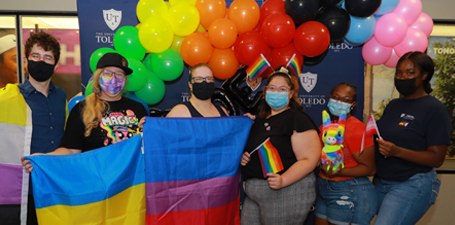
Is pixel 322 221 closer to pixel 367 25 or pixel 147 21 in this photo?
pixel 367 25

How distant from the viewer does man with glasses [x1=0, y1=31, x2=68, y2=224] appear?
2279mm

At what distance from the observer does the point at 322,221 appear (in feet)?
8.36

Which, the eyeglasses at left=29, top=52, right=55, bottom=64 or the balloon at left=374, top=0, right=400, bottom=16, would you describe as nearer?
the eyeglasses at left=29, top=52, right=55, bottom=64

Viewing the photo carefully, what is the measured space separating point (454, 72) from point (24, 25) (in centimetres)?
619

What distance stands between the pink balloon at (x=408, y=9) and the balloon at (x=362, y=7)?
0.42 meters

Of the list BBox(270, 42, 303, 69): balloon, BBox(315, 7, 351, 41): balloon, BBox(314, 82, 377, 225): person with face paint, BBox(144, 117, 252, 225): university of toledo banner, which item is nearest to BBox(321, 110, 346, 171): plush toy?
BBox(314, 82, 377, 225): person with face paint

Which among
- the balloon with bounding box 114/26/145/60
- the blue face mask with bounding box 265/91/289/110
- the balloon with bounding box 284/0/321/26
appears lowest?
the blue face mask with bounding box 265/91/289/110

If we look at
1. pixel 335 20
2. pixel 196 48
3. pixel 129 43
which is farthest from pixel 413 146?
pixel 129 43

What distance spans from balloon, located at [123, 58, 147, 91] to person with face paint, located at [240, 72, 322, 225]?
131 centimetres

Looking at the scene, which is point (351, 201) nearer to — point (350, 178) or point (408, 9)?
point (350, 178)

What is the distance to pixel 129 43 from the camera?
9.93 ft

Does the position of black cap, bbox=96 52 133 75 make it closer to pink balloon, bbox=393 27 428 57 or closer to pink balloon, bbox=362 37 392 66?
pink balloon, bbox=362 37 392 66

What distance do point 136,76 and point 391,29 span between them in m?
2.57

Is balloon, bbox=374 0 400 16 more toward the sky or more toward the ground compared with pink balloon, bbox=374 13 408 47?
more toward the sky
